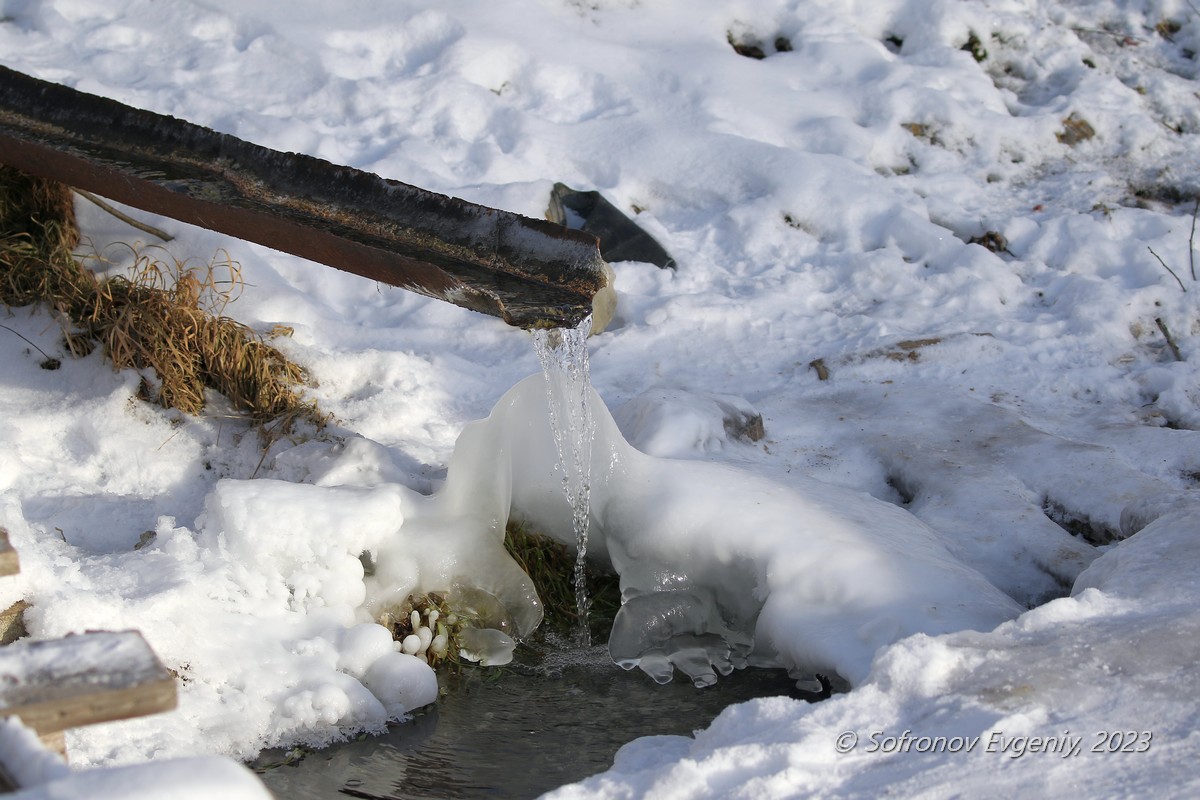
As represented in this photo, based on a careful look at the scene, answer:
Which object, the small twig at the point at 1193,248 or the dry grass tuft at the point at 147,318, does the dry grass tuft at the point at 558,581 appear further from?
the small twig at the point at 1193,248

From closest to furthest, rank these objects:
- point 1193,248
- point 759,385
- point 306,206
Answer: point 306,206, point 759,385, point 1193,248

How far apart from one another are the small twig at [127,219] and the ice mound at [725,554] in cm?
198

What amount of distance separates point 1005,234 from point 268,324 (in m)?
3.84

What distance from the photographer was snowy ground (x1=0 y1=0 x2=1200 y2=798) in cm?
316

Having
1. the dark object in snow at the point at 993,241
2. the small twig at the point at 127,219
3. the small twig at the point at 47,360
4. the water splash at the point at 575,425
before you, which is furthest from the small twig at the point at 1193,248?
the small twig at the point at 47,360

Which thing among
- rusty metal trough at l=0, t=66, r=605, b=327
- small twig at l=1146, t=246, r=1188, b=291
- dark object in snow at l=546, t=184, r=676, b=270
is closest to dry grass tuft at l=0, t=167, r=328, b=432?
rusty metal trough at l=0, t=66, r=605, b=327

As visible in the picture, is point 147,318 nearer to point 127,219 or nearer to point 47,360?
point 47,360

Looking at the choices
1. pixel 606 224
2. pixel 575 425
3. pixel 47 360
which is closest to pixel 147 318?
pixel 47 360

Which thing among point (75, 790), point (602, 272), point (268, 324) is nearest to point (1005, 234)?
point (602, 272)

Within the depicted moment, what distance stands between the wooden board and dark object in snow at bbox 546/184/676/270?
432 centimetres

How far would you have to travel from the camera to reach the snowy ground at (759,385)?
316 cm

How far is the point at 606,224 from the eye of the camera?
6.28m

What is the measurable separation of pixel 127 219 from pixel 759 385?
2.94 metres

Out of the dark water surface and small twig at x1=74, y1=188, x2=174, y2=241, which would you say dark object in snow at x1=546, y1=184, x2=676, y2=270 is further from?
the dark water surface
